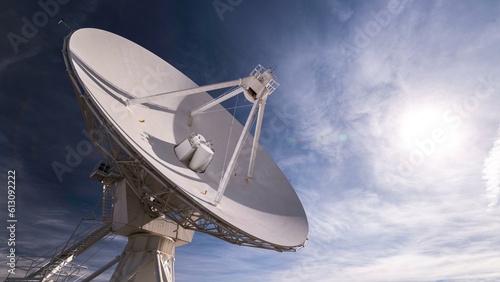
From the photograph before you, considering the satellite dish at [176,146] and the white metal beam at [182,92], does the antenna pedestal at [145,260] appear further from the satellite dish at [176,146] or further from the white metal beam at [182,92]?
the white metal beam at [182,92]

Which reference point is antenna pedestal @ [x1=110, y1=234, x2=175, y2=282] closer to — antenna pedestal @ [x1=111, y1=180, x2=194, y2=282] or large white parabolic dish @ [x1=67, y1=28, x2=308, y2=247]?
antenna pedestal @ [x1=111, y1=180, x2=194, y2=282]

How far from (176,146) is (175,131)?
175 centimetres

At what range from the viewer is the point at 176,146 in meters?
16.5

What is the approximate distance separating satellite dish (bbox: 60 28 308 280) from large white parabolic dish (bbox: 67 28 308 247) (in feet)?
0.19

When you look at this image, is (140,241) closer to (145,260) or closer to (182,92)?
(145,260)

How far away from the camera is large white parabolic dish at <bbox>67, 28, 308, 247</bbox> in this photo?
13289 millimetres

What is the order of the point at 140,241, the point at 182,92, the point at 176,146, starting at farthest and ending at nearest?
the point at 182,92, the point at 140,241, the point at 176,146

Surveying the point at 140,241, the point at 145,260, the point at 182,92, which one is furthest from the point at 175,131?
the point at 145,260

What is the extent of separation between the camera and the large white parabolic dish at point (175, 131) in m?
13.3

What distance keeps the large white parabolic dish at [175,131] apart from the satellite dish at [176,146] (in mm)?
58

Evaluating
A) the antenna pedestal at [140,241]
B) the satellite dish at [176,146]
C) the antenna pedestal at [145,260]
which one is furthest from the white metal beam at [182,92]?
the antenna pedestal at [145,260]

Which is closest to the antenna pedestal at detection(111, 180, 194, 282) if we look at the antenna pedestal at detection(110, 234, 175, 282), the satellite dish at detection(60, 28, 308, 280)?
the antenna pedestal at detection(110, 234, 175, 282)

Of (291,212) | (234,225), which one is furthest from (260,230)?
(291,212)

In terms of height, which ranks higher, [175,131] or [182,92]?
[182,92]
